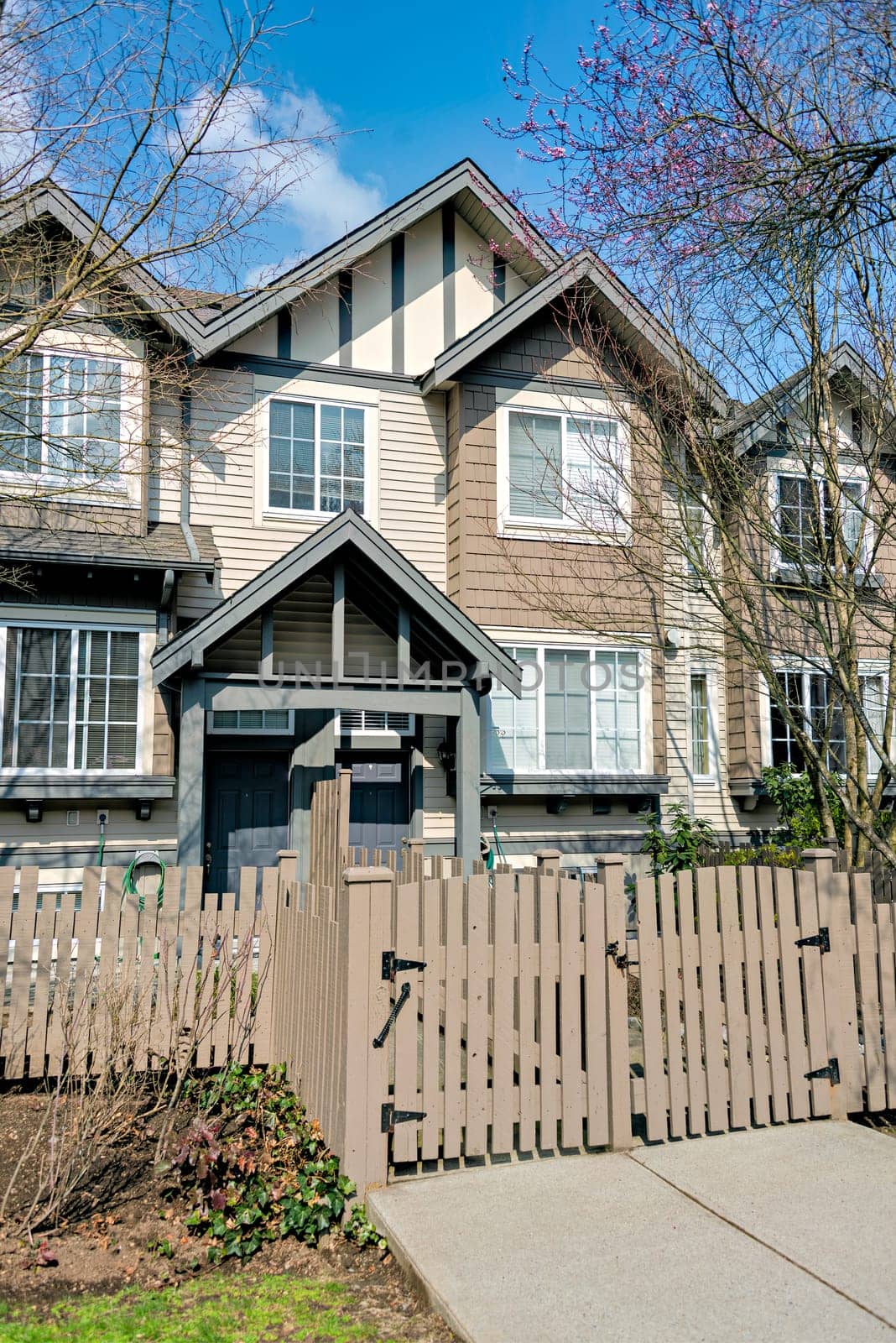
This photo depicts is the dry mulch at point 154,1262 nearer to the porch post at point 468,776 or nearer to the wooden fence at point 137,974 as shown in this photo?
the wooden fence at point 137,974

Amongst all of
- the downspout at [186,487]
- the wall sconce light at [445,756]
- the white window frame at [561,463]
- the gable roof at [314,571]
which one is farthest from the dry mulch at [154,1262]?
the white window frame at [561,463]

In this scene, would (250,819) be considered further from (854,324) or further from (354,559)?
(854,324)

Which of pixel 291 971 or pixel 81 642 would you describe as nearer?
pixel 291 971

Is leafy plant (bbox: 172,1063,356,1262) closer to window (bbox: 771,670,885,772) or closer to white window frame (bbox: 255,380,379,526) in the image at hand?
white window frame (bbox: 255,380,379,526)

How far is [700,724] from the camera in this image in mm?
14961

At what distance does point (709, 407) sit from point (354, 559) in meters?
4.13

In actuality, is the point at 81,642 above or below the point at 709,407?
below

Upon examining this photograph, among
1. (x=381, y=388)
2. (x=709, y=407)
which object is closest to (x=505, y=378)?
(x=381, y=388)

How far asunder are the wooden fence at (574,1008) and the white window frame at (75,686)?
6170mm

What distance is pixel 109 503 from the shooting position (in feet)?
38.8

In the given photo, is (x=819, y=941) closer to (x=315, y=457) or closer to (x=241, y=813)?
(x=241, y=813)

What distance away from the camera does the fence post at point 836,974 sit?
563 centimetres

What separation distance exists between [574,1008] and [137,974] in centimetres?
277

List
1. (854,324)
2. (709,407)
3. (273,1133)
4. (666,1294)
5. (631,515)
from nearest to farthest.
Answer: (666,1294), (273,1133), (854,324), (709,407), (631,515)
